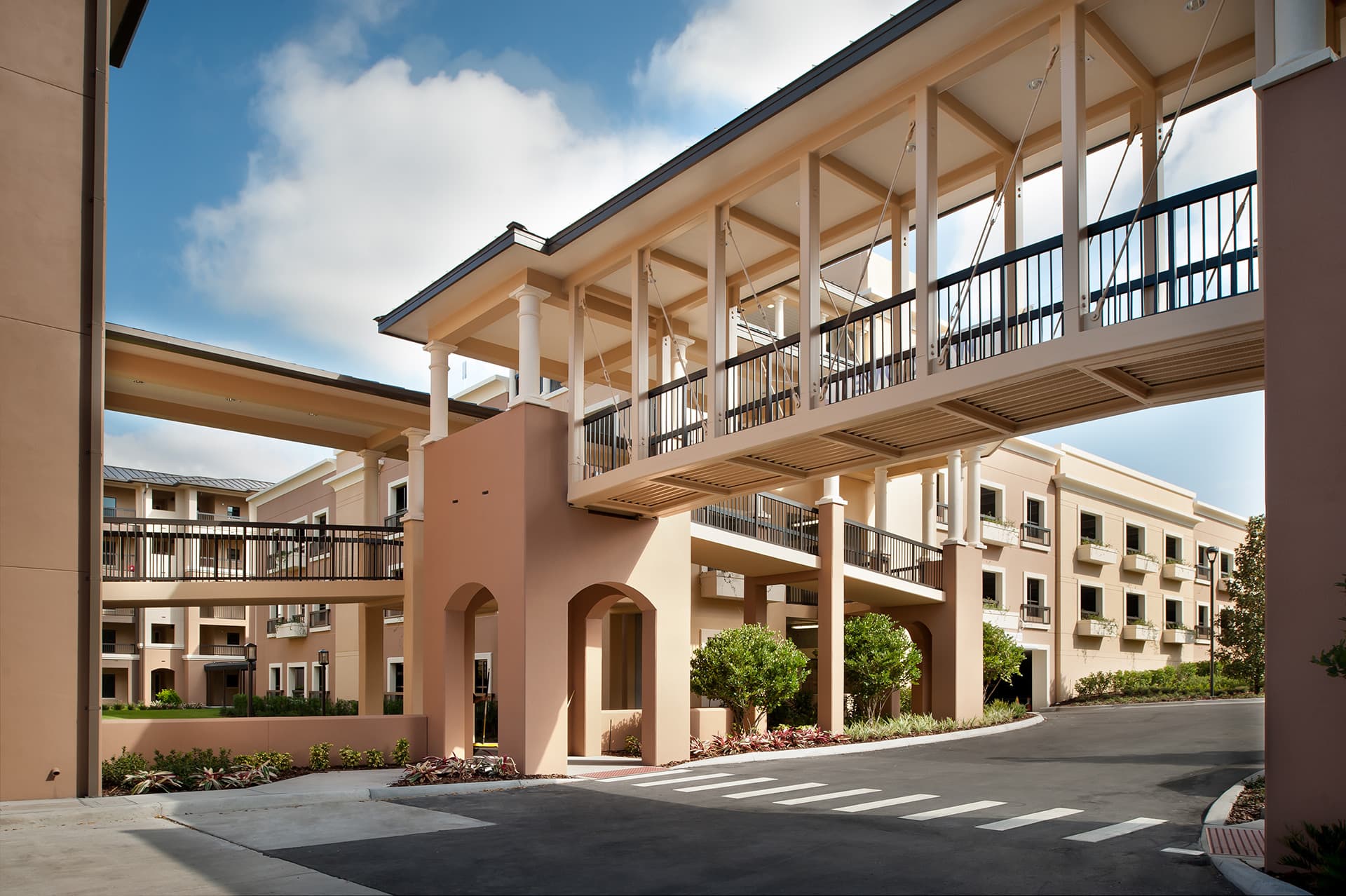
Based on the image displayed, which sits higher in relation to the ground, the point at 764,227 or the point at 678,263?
the point at 764,227

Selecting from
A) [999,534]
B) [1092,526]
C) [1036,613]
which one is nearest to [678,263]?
[999,534]

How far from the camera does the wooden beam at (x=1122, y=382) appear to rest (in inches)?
368

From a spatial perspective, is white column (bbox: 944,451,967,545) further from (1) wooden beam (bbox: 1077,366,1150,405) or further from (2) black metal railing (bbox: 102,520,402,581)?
(1) wooden beam (bbox: 1077,366,1150,405)

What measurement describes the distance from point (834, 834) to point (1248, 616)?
15624 mm

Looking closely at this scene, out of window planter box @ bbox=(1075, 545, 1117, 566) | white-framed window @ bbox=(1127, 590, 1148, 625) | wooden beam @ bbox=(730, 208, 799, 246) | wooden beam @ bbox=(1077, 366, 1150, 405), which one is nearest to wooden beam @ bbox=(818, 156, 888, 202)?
wooden beam @ bbox=(730, 208, 799, 246)

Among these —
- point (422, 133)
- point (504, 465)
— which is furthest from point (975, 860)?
point (422, 133)

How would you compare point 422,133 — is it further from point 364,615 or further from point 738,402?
point 364,615

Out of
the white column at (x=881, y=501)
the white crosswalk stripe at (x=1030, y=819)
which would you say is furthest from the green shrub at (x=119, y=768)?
the white column at (x=881, y=501)

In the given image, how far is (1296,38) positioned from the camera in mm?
7816

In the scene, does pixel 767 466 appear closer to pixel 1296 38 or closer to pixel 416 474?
pixel 1296 38

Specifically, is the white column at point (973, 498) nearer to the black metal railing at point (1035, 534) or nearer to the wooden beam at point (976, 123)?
the black metal railing at point (1035, 534)

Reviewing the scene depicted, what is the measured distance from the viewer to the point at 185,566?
59.2 feet

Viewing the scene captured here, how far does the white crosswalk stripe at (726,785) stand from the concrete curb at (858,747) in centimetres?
167

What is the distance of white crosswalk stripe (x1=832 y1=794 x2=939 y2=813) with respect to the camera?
12000 millimetres
